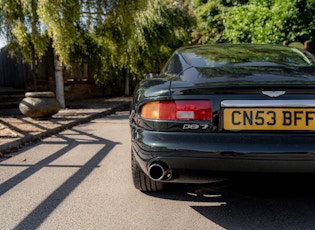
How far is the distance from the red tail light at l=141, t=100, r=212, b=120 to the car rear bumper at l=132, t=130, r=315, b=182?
130mm

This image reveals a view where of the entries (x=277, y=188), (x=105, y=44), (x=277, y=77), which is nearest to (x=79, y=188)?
(x=277, y=188)

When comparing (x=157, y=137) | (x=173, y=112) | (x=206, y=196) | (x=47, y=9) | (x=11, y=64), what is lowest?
(x=206, y=196)

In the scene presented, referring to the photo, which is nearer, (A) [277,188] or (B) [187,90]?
(B) [187,90]

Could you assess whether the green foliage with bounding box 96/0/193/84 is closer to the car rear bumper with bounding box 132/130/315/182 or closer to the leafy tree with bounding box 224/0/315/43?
the leafy tree with bounding box 224/0/315/43

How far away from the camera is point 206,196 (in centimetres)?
319

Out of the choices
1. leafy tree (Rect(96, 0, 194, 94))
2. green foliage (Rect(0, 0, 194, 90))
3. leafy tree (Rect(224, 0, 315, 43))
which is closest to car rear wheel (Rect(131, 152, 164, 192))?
green foliage (Rect(0, 0, 194, 90))

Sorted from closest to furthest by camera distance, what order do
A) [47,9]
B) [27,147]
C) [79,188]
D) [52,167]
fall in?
[79,188] < [52,167] < [27,147] < [47,9]

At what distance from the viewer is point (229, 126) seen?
8.02 ft

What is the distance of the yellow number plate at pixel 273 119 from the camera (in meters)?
2.39

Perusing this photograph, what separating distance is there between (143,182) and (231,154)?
1086 millimetres

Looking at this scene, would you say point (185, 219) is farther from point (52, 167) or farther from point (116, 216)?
point (52, 167)

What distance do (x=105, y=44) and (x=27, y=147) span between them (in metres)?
6.81

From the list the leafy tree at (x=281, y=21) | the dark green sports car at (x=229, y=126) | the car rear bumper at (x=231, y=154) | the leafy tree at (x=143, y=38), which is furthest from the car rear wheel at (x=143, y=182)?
the leafy tree at (x=281, y=21)

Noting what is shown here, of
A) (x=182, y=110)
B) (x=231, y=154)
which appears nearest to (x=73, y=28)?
(x=182, y=110)
